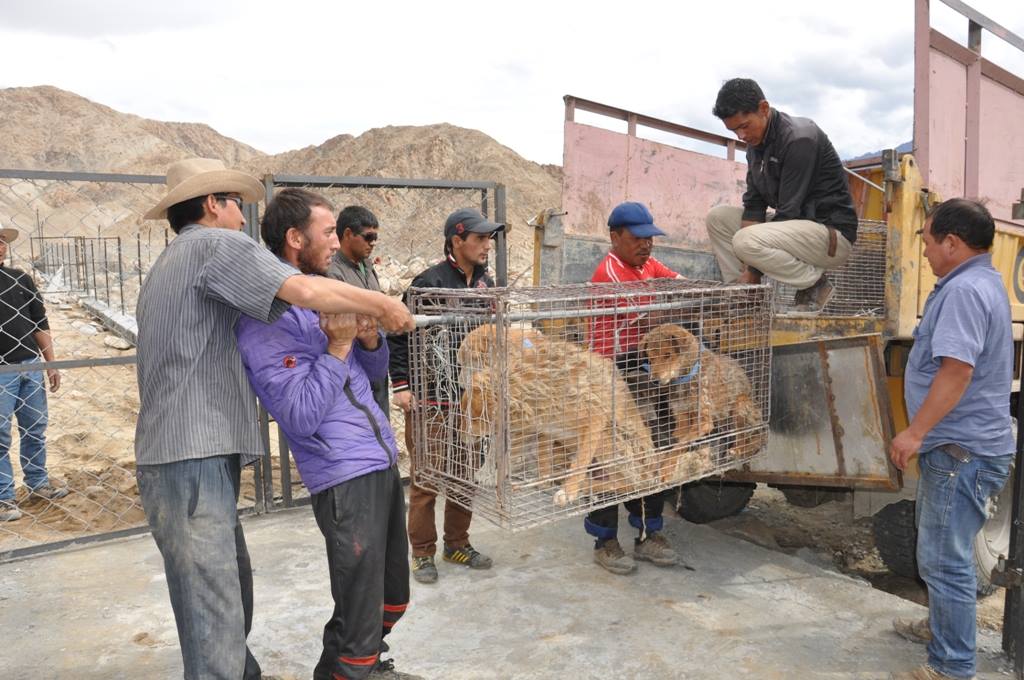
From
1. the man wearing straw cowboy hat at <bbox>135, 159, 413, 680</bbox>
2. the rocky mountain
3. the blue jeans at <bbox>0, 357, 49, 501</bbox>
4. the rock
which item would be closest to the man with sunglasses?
the man wearing straw cowboy hat at <bbox>135, 159, 413, 680</bbox>

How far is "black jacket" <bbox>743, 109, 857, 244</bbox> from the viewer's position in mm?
3672

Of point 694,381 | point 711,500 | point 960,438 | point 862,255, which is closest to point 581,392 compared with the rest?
point 694,381

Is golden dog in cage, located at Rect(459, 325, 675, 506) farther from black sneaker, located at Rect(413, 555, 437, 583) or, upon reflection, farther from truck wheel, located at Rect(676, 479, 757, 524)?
truck wheel, located at Rect(676, 479, 757, 524)

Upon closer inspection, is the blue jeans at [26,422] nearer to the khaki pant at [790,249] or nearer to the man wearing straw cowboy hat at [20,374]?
the man wearing straw cowboy hat at [20,374]

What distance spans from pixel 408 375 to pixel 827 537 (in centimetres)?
343

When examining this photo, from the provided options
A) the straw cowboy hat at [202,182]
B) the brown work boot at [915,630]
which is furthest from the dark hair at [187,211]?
the brown work boot at [915,630]

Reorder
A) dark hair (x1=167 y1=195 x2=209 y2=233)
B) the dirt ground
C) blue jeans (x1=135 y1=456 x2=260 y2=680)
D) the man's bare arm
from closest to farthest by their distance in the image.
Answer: the man's bare arm
blue jeans (x1=135 y1=456 x2=260 y2=680)
dark hair (x1=167 y1=195 x2=209 y2=233)
the dirt ground

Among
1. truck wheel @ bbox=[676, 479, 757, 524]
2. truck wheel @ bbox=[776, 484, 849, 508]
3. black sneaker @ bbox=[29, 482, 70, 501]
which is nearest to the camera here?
truck wheel @ bbox=[776, 484, 849, 508]

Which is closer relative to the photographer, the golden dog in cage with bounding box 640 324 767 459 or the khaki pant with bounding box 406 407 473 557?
the golden dog in cage with bounding box 640 324 767 459

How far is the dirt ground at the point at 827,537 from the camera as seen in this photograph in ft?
14.7

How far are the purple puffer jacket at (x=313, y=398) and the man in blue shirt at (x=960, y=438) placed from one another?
2.02 m

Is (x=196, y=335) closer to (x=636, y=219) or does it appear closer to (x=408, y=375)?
(x=408, y=375)

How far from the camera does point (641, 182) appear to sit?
5270mm

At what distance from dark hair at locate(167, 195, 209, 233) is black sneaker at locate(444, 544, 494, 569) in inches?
93.8
